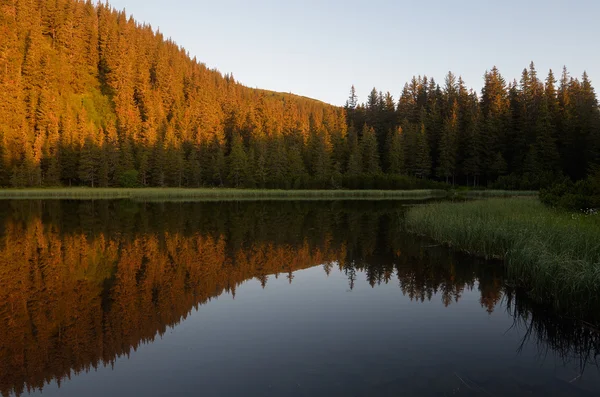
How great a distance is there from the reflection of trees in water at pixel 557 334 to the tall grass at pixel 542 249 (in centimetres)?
47

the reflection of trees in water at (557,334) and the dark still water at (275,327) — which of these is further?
the reflection of trees in water at (557,334)

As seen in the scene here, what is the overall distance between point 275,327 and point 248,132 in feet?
286

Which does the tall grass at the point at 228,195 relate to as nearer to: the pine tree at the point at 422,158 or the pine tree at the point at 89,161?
the pine tree at the point at 89,161

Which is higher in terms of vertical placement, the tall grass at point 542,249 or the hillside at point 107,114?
the hillside at point 107,114

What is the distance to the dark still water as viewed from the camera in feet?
24.5

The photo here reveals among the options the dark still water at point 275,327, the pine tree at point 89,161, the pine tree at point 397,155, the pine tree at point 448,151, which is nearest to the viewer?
the dark still water at point 275,327

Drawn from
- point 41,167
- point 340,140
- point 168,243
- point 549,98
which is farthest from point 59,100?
point 549,98

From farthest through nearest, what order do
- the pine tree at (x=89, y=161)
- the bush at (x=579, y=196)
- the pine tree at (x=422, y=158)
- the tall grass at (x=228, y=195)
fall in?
the pine tree at (x=422, y=158) < the pine tree at (x=89, y=161) < the tall grass at (x=228, y=195) < the bush at (x=579, y=196)

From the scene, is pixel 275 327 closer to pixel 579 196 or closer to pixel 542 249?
pixel 542 249

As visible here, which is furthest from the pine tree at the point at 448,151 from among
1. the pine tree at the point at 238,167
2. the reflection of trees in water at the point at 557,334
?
the reflection of trees in water at the point at 557,334

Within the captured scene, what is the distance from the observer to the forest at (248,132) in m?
68.9

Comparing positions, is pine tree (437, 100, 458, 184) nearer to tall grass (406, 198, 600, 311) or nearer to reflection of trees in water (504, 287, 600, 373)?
tall grass (406, 198, 600, 311)

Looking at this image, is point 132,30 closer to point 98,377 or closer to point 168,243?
point 168,243

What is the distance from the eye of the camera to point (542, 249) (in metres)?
12.4
